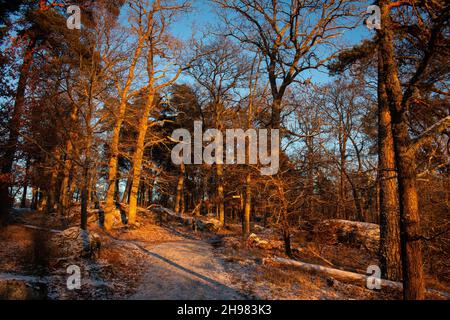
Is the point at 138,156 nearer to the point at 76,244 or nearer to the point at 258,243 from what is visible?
the point at 76,244

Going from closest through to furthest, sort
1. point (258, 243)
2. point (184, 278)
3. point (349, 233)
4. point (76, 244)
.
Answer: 1. point (184, 278)
2. point (76, 244)
3. point (258, 243)
4. point (349, 233)

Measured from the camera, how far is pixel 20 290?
500cm

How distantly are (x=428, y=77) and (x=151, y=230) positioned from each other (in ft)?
51.3

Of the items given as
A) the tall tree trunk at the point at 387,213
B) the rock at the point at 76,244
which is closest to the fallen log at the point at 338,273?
the tall tree trunk at the point at 387,213

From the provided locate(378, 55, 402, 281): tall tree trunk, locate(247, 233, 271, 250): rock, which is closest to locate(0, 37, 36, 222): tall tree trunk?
locate(247, 233, 271, 250): rock

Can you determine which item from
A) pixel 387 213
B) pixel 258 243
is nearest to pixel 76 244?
pixel 258 243

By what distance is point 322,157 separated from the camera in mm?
13172

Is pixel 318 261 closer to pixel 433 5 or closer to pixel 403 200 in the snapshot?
pixel 403 200

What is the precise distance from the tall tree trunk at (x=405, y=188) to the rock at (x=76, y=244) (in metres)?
8.57

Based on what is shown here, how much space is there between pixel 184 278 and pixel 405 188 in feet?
19.7

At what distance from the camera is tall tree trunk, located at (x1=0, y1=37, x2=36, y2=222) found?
11.0 m

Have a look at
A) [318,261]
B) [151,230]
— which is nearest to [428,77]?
[318,261]

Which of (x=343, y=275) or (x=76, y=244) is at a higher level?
(x=76, y=244)

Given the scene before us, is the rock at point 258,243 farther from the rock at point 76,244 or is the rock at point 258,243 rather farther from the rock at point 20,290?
the rock at point 20,290
